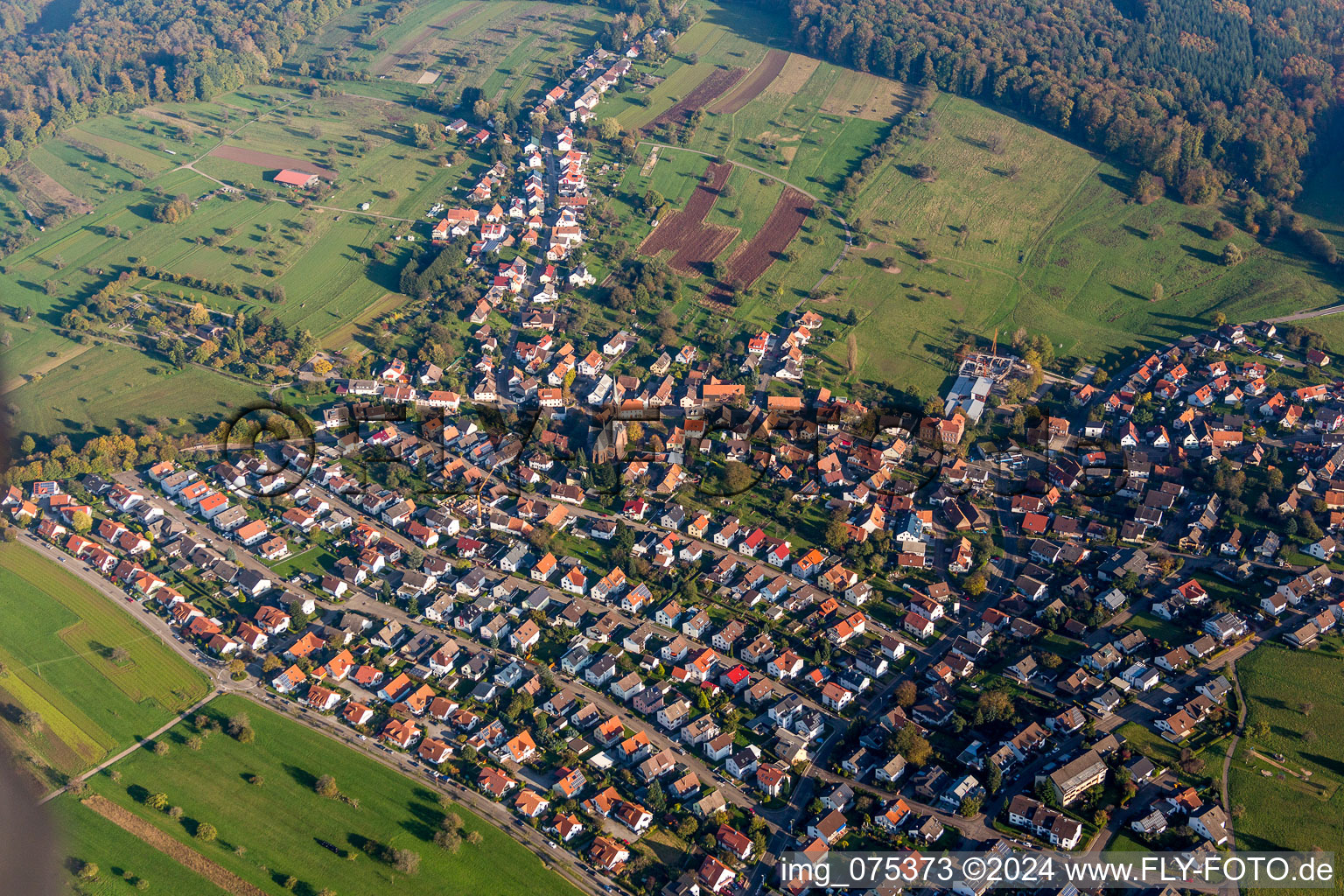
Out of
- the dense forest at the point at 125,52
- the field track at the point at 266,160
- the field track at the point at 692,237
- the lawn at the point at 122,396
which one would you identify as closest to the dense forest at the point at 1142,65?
the field track at the point at 692,237

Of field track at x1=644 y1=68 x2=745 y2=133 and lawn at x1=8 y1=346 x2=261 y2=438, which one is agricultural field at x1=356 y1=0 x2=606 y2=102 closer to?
field track at x1=644 y1=68 x2=745 y2=133

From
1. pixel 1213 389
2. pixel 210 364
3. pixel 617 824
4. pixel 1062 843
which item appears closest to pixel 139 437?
pixel 210 364

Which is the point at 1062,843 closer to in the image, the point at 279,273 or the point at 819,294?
the point at 819,294

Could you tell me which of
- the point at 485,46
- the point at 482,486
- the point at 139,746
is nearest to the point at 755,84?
the point at 485,46

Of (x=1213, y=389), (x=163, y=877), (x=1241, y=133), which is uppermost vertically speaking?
(x=1241, y=133)

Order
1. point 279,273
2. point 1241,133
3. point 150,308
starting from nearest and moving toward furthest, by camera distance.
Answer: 1. point 150,308
2. point 279,273
3. point 1241,133

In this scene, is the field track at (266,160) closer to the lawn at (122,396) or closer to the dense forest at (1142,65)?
the lawn at (122,396)

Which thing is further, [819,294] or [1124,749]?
[819,294]

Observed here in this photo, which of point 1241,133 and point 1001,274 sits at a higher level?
point 1241,133
